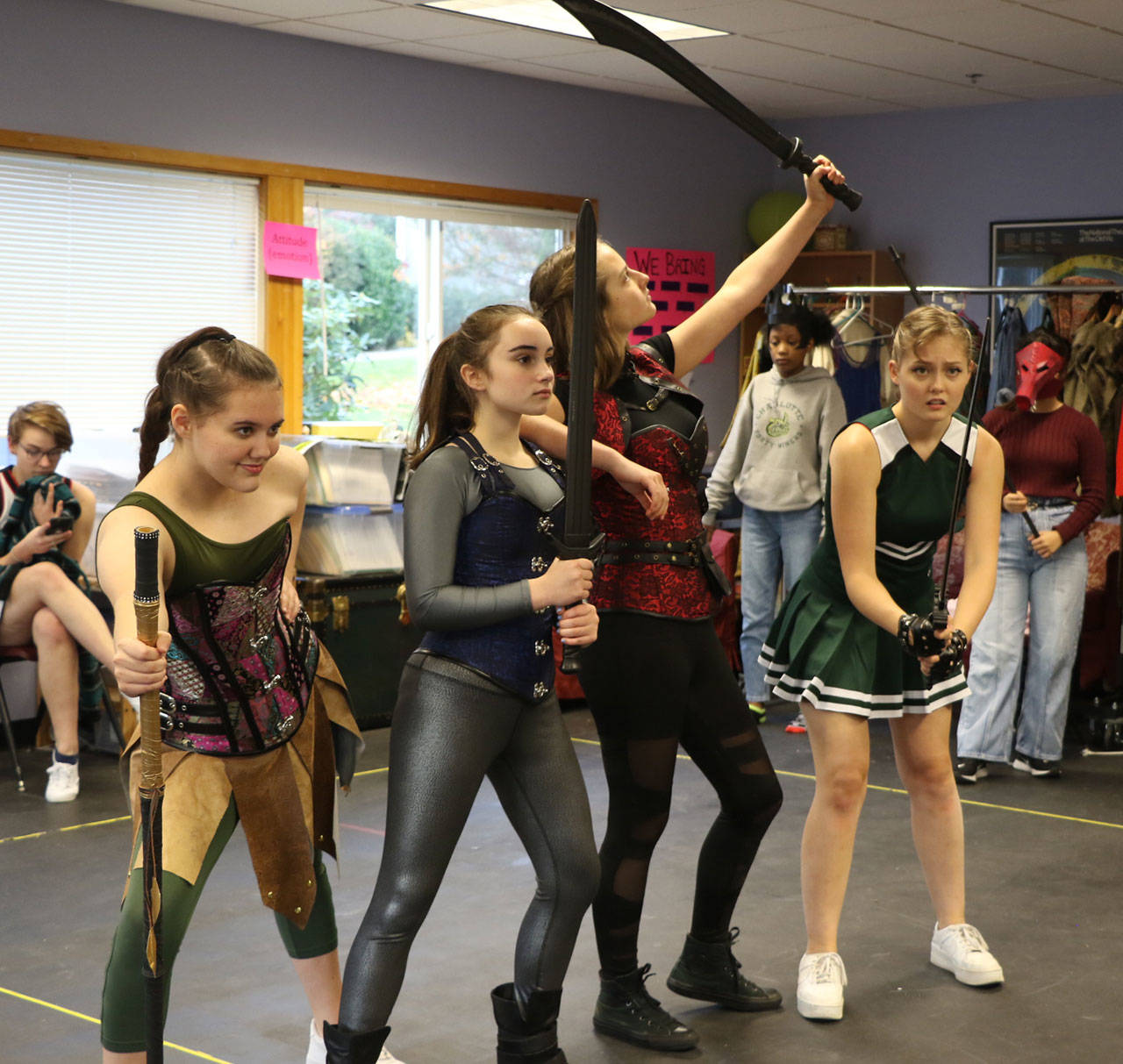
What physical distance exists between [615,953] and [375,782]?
232 centimetres

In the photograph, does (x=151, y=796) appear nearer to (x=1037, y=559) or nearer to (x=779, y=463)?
(x=1037, y=559)

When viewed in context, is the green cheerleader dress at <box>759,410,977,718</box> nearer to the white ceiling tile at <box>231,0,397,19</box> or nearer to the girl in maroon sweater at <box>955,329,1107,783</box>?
the girl in maroon sweater at <box>955,329,1107,783</box>

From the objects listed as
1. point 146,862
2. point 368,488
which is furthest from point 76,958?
point 368,488

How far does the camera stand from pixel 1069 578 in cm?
508

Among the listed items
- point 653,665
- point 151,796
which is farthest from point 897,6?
point 151,796

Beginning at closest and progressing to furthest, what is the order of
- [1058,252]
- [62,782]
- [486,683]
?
[486,683] → [62,782] → [1058,252]

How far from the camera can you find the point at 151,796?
6.15 ft

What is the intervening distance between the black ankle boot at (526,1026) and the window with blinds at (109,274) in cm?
407

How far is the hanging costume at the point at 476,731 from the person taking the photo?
87.4 inches

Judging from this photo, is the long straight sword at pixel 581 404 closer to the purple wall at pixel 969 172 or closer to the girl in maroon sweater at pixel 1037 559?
the girl in maroon sweater at pixel 1037 559

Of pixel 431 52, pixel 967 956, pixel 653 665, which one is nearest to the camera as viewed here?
pixel 653 665

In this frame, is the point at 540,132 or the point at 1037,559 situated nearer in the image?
the point at 1037,559

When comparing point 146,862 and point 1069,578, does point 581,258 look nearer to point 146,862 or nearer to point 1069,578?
point 146,862

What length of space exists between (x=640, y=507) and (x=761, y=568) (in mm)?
3382
